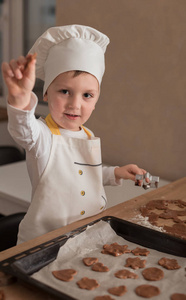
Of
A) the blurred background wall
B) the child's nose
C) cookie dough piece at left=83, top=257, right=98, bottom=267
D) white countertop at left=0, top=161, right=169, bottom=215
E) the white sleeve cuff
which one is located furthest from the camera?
the blurred background wall

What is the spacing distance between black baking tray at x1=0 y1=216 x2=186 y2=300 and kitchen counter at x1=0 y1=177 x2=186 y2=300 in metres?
0.02

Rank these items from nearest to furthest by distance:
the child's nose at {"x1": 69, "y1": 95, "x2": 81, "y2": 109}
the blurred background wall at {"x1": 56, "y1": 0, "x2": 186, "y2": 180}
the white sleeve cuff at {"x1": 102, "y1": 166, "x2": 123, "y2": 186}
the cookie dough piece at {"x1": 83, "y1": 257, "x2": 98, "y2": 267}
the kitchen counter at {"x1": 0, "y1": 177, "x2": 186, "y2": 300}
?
the kitchen counter at {"x1": 0, "y1": 177, "x2": 186, "y2": 300}, the cookie dough piece at {"x1": 83, "y1": 257, "x2": 98, "y2": 267}, the child's nose at {"x1": 69, "y1": 95, "x2": 81, "y2": 109}, the white sleeve cuff at {"x1": 102, "y1": 166, "x2": 123, "y2": 186}, the blurred background wall at {"x1": 56, "y1": 0, "x2": 186, "y2": 180}

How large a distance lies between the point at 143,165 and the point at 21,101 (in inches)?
58.8

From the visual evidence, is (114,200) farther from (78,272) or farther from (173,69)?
(78,272)

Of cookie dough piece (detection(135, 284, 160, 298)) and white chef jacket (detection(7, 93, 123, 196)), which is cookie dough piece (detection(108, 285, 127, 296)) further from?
white chef jacket (detection(7, 93, 123, 196))

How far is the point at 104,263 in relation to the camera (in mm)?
975

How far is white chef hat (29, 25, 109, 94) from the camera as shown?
1.20 m

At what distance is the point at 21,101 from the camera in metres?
0.98

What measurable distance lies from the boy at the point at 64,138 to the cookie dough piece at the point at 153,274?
1.28ft

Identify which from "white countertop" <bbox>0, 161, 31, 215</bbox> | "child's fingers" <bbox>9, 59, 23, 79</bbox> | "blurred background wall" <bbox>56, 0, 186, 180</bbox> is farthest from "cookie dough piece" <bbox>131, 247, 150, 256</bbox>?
"blurred background wall" <bbox>56, 0, 186, 180</bbox>

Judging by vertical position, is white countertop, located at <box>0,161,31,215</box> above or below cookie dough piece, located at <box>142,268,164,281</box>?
below

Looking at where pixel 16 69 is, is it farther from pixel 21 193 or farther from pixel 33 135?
pixel 21 193

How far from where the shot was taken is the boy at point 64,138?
120cm

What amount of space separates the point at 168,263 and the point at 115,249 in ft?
0.42
